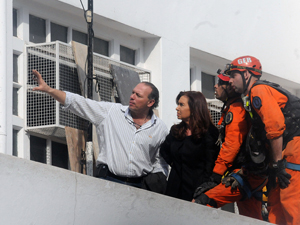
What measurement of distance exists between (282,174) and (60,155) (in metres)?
3.42

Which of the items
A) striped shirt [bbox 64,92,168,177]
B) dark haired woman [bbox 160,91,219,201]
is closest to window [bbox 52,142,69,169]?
striped shirt [bbox 64,92,168,177]

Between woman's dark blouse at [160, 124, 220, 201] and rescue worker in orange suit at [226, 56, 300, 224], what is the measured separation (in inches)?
17.5

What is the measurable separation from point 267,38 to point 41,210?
753cm

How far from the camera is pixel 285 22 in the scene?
1162cm

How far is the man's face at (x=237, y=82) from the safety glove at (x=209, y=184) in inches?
30.6

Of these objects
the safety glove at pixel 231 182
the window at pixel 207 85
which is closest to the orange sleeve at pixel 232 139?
the safety glove at pixel 231 182

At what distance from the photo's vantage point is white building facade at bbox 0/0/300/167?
24.7 feet

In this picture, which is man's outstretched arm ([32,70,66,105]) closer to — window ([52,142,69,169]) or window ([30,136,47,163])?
window ([30,136,47,163])

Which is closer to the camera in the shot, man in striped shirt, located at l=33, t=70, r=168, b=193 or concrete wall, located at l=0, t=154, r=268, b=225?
concrete wall, located at l=0, t=154, r=268, b=225

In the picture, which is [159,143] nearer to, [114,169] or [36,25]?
[114,169]

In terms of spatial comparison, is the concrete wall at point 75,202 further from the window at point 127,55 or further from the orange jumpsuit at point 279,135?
the window at point 127,55

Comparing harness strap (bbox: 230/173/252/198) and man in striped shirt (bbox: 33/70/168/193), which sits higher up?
man in striped shirt (bbox: 33/70/168/193)

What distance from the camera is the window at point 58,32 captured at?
815 centimetres

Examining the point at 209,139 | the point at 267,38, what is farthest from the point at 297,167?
the point at 267,38
